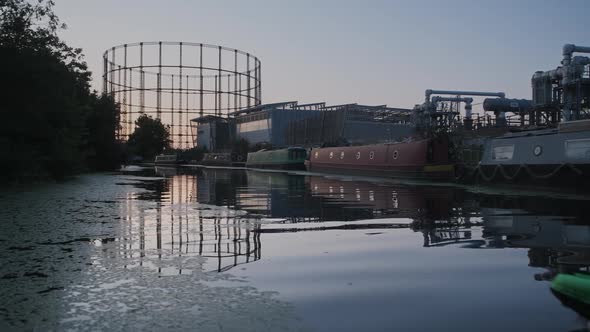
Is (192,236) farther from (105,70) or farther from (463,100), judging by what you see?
(105,70)

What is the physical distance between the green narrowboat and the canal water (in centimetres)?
3495

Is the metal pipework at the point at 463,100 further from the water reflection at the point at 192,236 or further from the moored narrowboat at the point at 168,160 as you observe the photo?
the moored narrowboat at the point at 168,160

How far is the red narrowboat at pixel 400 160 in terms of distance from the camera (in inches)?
1027

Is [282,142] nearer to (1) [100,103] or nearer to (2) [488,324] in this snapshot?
(1) [100,103]

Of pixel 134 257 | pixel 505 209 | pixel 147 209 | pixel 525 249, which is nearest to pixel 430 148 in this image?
pixel 505 209

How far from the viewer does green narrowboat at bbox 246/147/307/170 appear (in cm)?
4541

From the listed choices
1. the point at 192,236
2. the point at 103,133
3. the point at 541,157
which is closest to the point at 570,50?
the point at 541,157

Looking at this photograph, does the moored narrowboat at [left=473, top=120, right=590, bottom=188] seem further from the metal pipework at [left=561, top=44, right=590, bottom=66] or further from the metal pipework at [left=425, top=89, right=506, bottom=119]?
the metal pipework at [left=425, top=89, right=506, bottom=119]

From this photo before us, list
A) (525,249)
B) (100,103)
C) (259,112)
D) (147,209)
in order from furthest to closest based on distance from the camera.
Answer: (259,112) → (100,103) → (147,209) → (525,249)

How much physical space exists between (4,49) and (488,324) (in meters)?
20.1

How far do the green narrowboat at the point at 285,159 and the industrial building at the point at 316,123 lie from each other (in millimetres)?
9070

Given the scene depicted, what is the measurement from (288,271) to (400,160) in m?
23.7

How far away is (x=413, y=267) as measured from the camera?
18.4ft

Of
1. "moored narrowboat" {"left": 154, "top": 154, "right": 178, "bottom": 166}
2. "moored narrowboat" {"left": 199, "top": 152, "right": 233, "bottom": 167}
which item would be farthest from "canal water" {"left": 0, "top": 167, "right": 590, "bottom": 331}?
"moored narrowboat" {"left": 154, "top": 154, "right": 178, "bottom": 166}
